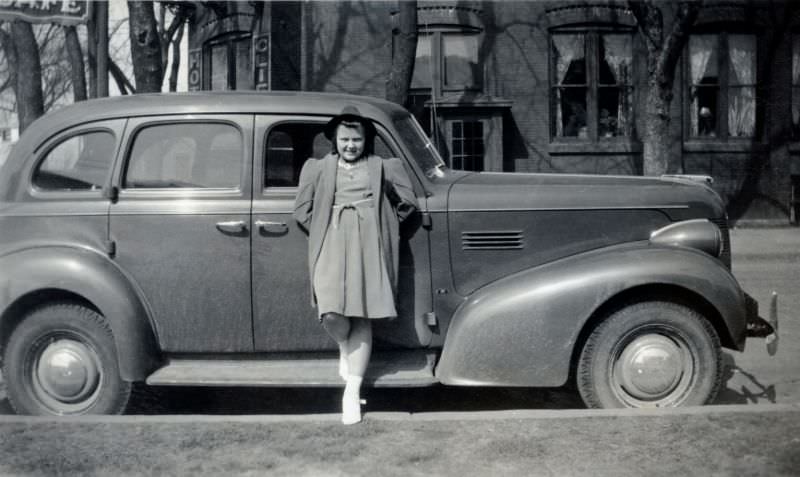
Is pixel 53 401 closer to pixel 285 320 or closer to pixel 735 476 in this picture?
pixel 285 320

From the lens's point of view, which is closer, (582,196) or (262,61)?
(582,196)

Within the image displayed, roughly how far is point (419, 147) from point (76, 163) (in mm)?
2086

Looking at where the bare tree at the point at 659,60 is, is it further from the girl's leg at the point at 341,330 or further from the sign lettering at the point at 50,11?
the girl's leg at the point at 341,330

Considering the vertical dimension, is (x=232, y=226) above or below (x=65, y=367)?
above

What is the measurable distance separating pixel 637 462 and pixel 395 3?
16.0 metres

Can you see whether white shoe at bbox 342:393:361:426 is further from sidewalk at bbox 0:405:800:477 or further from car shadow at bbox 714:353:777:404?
car shadow at bbox 714:353:777:404

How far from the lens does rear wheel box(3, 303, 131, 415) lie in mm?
4887

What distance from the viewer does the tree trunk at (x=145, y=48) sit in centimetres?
970

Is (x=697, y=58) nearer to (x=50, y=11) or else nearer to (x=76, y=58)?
(x=76, y=58)

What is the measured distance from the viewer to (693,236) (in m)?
4.89

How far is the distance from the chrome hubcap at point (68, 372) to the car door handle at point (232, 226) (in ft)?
3.47

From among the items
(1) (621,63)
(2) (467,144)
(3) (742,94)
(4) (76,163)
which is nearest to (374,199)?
(4) (76,163)

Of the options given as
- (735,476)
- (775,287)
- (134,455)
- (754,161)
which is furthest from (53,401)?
(754,161)

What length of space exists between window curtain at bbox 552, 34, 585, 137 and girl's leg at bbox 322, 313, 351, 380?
1494 cm
